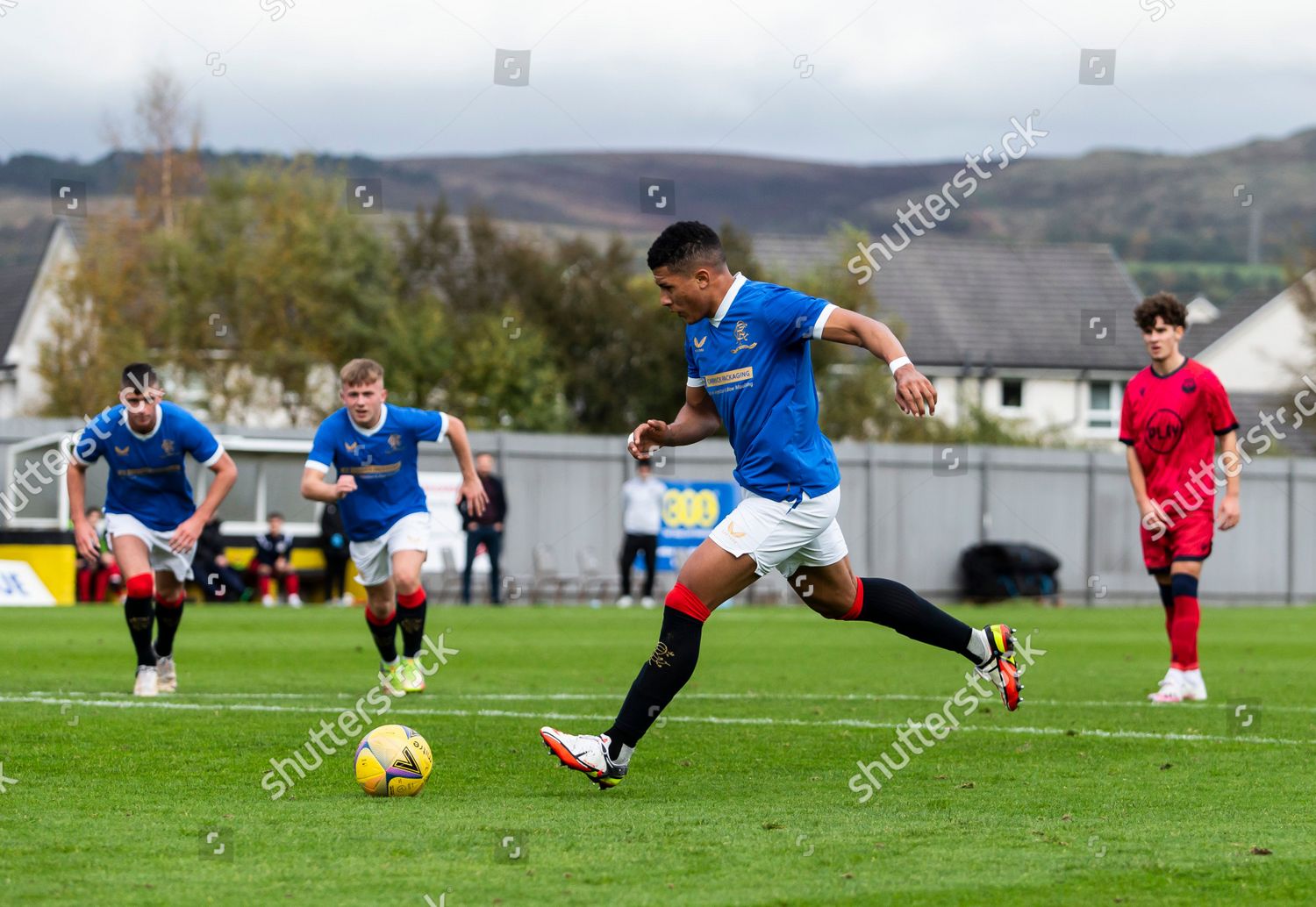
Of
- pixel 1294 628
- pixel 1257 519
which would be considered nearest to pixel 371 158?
pixel 1257 519

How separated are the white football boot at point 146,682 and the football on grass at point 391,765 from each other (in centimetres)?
406

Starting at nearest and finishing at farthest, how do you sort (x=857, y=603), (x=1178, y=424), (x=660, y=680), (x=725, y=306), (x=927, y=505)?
(x=660, y=680) < (x=725, y=306) < (x=857, y=603) < (x=1178, y=424) < (x=927, y=505)

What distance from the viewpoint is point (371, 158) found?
4797 cm

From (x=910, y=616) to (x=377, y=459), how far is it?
13.2 ft

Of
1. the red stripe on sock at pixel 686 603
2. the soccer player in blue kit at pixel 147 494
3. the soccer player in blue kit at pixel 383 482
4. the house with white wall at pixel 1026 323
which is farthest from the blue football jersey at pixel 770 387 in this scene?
the house with white wall at pixel 1026 323

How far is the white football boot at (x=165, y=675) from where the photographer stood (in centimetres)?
1027

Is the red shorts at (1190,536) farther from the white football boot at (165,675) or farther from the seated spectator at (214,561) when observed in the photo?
the seated spectator at (214,561)

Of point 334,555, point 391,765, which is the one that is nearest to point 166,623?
point 391,765

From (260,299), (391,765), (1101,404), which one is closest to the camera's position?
(391,765)

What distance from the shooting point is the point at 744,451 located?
6.71 meters

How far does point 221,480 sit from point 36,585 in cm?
1378

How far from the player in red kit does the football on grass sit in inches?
217

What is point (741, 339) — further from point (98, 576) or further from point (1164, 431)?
point (98, 576)

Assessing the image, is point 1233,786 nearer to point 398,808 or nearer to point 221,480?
point 398,808
